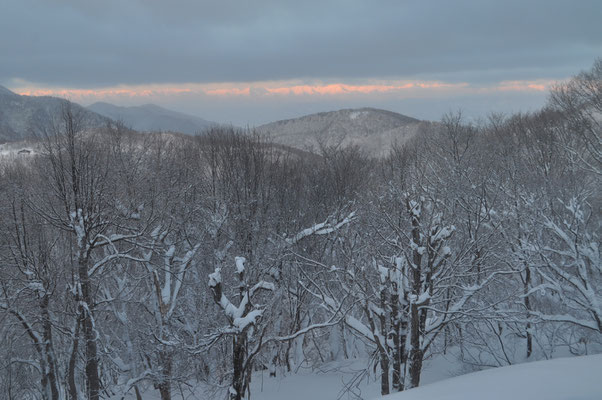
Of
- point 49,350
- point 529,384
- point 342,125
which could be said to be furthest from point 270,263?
point 342,125

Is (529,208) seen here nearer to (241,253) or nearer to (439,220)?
(439,220)

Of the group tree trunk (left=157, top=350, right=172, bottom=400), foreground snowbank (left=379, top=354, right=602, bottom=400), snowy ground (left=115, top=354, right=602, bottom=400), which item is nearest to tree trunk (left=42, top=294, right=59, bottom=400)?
tree trunk (left=157, top=350, right=172, bottom=400)

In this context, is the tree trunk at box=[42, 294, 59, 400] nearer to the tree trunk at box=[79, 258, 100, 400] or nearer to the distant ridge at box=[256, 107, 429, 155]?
the tree trunk at box=[79, 258, 100, 400]

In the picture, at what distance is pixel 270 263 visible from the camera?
15.2 meters

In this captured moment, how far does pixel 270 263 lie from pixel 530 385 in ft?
37.3

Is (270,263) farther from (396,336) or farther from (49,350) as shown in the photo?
(49,350)

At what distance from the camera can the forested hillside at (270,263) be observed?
971cm

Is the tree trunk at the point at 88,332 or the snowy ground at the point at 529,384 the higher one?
the snowy ground at the point at 529,384

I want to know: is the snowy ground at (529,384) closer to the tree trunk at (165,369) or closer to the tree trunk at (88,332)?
the tree trunk at (88,332)

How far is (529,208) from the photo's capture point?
13359 millimetres

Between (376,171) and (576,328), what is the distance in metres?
16.6

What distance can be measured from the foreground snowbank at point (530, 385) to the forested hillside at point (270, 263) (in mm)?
3401

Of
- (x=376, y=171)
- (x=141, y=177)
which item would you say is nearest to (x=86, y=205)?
(x=141, y=177)

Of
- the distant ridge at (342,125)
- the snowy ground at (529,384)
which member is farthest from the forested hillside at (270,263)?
the distant ridge at (342,125)
